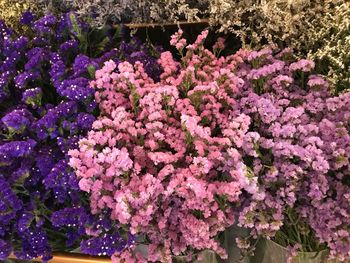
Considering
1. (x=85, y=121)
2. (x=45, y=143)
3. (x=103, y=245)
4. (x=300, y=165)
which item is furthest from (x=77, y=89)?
(x=300, y=165)

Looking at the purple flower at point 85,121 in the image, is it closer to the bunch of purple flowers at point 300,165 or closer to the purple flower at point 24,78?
the purple flower at point 24,78

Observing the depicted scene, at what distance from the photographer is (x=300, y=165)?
1.47 meters

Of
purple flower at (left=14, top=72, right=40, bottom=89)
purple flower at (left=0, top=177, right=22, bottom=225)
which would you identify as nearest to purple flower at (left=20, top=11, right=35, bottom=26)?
purple flower at (left=14, top=72, right=40, bottom=89)

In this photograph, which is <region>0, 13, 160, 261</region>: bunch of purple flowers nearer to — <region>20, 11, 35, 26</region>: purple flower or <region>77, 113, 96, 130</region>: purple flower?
<region>77, 113, 96, 130</region>: purple flower

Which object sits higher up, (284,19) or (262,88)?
(284,19)

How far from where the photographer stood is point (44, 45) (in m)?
1.85

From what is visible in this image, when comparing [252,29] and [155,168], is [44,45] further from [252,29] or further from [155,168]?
[252,29]

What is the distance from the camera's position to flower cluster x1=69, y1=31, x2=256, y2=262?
141cm

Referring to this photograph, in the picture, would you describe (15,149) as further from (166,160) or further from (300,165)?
(300,165)

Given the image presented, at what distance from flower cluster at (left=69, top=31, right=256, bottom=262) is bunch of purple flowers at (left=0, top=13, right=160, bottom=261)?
6cm

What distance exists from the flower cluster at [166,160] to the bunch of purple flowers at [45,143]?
0.06m

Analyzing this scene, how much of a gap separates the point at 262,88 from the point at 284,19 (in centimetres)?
32

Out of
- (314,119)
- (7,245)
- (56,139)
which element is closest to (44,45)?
(56,139)

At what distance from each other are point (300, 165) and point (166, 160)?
0.44m
